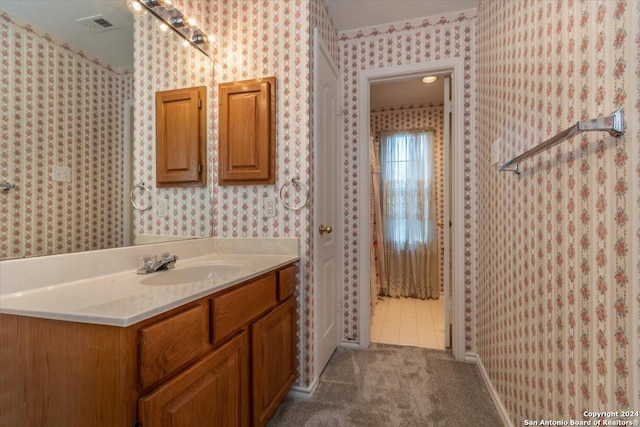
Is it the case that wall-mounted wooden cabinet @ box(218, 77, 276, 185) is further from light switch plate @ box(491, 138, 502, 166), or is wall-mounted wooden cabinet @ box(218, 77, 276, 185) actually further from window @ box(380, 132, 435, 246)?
window @ box(380, 132, 435, 246)

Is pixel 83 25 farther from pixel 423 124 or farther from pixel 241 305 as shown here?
pixel 423 124

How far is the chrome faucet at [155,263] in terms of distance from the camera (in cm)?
124

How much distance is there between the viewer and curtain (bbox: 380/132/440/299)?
3.68 m

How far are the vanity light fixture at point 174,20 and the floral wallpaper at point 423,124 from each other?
91.3 inches

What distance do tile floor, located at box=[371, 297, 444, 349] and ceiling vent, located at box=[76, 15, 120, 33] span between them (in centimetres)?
262

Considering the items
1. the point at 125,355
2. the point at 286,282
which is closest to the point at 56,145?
the point at 125,355

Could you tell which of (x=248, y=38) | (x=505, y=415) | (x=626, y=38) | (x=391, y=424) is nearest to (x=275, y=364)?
(x=391, y=424)

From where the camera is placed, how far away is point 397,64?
7.44ft

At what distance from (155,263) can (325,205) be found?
1.09 meters

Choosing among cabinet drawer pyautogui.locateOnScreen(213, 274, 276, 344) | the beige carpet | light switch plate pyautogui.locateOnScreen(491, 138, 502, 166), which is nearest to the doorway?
the beige carpet

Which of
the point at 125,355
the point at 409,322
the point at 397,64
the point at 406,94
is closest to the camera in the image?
the point at 125,355

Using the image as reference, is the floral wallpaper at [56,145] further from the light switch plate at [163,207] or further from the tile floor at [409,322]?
the tile floor at [409,322]

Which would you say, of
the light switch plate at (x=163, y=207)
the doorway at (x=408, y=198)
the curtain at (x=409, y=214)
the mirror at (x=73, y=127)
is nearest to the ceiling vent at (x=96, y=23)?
the mirror at (x=73, y=127)

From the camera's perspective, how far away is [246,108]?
5.64 feet
